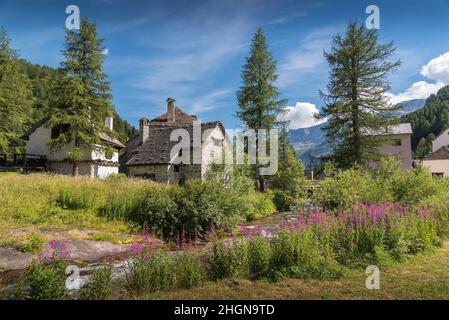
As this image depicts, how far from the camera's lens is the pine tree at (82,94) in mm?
26203

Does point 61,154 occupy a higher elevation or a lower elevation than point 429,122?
lower

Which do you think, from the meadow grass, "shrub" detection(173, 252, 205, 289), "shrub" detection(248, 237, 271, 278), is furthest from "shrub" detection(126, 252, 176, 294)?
the meadow grass

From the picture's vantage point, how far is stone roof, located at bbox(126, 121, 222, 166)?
33.2 meters

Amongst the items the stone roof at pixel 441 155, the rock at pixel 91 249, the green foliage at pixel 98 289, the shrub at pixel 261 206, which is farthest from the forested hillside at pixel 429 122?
the green foliage at pixel 98 289

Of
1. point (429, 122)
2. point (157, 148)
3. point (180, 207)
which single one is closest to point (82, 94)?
point (157, 148)

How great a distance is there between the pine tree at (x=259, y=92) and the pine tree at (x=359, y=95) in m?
6.43

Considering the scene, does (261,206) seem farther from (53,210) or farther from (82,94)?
(82,94)

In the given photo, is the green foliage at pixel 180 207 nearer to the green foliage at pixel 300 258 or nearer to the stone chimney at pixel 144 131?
the green foliage at pixel 300 258

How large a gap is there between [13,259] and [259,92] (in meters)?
25.6

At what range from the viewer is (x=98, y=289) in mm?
5840

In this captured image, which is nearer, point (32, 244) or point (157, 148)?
point (32, 244)

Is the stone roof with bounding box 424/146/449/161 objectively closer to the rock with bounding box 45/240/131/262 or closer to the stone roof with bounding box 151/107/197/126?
the stone roof with bounding box 151/107/197/126

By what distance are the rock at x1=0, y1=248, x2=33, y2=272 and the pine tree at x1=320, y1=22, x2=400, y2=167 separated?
23293mm
